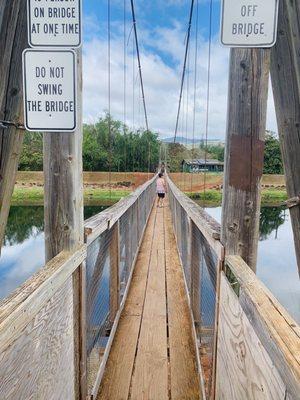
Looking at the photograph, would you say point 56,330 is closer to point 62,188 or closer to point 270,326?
point 62,188

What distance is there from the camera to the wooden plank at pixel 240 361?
2.33ft

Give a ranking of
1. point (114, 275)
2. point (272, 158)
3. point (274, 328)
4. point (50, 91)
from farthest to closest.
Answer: point (272, 158) → point (114, 275) → point (50, 91) → point (274, 328)

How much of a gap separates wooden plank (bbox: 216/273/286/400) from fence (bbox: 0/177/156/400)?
0.52 meters

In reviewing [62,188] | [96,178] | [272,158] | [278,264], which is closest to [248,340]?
[62,188]

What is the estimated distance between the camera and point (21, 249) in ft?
46.0

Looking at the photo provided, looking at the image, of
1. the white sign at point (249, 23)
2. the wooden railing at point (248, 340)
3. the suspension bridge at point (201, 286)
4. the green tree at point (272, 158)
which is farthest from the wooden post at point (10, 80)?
the green tree at point (272, 158)

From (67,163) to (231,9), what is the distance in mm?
753

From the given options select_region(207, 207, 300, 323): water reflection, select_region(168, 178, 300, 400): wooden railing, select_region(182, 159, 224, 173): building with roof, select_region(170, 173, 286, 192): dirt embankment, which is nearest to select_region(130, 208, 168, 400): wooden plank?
select_region(168, 178, 300, 400): wooden railing

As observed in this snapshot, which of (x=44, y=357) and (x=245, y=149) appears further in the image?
(x=245, y=149)

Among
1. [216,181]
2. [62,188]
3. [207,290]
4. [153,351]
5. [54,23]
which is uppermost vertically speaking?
[54,23]

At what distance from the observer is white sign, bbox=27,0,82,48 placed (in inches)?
42.0

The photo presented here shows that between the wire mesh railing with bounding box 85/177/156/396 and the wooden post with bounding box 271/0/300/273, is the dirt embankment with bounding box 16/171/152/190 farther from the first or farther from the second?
the wooden post with bounding box 271/0/300/273

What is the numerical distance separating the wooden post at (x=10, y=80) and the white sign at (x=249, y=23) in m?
0.66

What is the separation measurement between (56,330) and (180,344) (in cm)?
135
